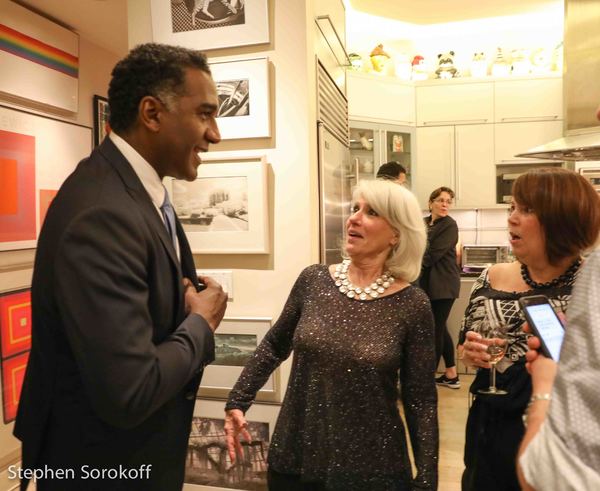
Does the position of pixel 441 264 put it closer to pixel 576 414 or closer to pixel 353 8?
pixel 353 8

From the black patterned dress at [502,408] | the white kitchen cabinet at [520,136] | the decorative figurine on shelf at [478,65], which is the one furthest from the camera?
→ the decorative figurine on shelf at [478,65]

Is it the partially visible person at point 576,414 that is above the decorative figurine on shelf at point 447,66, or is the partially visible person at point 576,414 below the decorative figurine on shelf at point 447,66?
below

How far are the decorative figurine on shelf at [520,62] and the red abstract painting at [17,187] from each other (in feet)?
14.7

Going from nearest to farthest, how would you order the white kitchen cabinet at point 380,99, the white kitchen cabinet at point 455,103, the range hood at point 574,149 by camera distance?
the range hood at point 574,149 → the white kitchen cabinet at point 380,99 → the white kitchen cabinet at point 455,103

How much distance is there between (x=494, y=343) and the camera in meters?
1.38

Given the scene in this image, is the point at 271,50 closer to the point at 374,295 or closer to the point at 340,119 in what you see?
the point at 340,119

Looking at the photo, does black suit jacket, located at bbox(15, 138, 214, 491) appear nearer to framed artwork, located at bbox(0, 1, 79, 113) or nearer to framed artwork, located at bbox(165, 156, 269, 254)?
framed artwork, located at bbox(165, 156, 269, 254)

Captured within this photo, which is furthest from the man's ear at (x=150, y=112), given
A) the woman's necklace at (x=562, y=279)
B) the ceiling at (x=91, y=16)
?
the ceiling at (x=91, y=16)

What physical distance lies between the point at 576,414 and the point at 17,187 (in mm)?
2848

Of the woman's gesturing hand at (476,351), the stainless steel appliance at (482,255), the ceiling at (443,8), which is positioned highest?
the ceiling at (443,8)

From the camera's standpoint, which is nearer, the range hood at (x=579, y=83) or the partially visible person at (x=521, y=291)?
the partially visible person at (x=521, y=291)

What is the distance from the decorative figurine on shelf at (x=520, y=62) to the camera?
16.5 feet

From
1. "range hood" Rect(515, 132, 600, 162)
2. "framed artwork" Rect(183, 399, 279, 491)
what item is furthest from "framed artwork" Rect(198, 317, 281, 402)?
"range hood" Rect(515, 132, 600, 162)

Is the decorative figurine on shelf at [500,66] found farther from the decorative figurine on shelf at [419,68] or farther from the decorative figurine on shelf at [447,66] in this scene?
the decorative figurine on shelf at [419,68]
